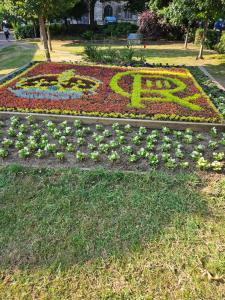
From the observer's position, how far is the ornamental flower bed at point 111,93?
314 inches

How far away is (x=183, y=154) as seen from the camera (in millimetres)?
5914

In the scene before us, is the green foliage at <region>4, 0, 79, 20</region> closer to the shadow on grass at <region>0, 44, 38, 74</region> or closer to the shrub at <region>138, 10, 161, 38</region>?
the shadow on grass at <region>0, 44, 38, 74</region>

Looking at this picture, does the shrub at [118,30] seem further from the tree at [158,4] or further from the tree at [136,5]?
the tree at [158,4]

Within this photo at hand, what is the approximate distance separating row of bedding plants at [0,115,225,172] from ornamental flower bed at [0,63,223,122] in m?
0.75

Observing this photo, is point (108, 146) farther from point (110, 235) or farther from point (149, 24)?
point (149, 24)

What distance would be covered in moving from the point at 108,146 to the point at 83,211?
1.95m

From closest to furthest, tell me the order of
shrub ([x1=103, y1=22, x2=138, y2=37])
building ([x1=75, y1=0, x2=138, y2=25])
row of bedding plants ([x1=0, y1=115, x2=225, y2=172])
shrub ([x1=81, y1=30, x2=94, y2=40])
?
row of bedding plants ([x1=0, y1=115, x2=225, y2=172]), shrub ([x1=81, y1=30, x2=94, y2=40]), shrub ([x1=103, y1=22, x2=138, y2=37]), building ([x1=75, y1=0, x2=138, y2=25])

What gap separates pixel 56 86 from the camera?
10180mm

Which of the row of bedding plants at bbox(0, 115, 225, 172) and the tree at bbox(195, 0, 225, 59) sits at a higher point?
the tree at bbox(195, 0, 225, 59)

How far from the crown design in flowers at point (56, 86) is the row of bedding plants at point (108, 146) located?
77.9 inches

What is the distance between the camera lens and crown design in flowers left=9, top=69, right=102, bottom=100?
9.30 meters

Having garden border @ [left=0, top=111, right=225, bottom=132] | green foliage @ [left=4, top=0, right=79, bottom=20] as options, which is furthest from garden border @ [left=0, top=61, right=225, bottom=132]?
green foliage @ [left=4, top=0, right=79, bottom=20]

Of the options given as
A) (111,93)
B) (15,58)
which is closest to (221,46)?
(111,93)

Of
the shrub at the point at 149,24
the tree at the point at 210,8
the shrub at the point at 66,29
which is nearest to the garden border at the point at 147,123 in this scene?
the tree at the point at 210,8
